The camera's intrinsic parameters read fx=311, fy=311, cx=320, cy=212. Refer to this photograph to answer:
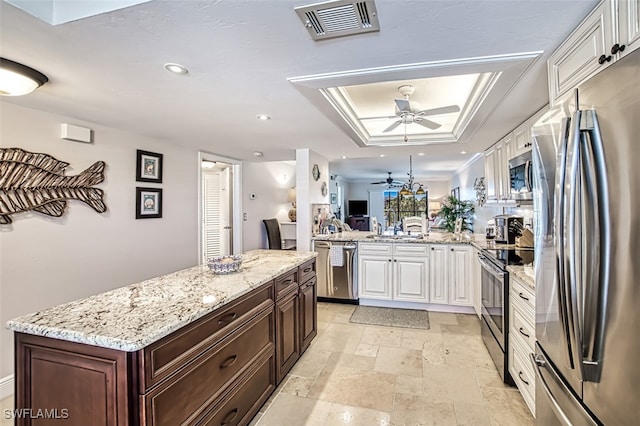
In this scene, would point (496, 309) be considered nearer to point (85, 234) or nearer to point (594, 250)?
point (594, 250)

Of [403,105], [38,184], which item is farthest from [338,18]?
[38,184]

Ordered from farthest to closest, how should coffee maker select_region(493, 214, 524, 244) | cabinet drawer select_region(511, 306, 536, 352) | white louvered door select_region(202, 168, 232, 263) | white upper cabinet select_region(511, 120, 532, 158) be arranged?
white louvered door select_region(202, 168, 232, 263)
coffee maker select_region(493, 214, 524, 244)
white upper cabinet select_region(511, 120, 532, 158)
cabinet drawer select_region(511, 306, 536, 352)

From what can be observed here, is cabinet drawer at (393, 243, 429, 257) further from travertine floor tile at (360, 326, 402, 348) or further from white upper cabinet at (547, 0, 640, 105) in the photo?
white upper cabinet at (547, 0, 640, 105)

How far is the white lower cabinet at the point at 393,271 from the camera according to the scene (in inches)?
158

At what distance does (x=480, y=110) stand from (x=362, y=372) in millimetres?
2405

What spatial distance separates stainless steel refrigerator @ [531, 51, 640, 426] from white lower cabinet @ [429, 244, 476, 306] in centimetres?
276

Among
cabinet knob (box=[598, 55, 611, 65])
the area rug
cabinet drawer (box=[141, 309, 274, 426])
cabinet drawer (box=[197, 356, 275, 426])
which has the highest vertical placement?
cabinet knob (box=[598, 55, 611, 65])

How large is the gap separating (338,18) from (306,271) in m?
2.07

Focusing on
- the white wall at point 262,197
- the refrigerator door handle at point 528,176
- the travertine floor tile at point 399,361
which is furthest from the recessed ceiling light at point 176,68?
the white wall at point 262,197

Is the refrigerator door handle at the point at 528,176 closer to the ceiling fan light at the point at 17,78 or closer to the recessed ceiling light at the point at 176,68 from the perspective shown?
the recessed ceiling light at the point at 176,68

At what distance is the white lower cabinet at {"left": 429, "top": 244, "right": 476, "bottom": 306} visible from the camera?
386 centimetres

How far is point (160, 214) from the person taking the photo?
3750mm

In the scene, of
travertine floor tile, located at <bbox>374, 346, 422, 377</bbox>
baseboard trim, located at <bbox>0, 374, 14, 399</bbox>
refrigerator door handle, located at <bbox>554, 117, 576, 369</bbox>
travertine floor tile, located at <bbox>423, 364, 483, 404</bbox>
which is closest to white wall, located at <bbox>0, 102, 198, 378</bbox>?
baseboard trim, located at <bbox>0, 374, 14, 399</bbox>

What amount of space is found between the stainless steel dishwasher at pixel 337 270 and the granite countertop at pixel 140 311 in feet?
7.16
